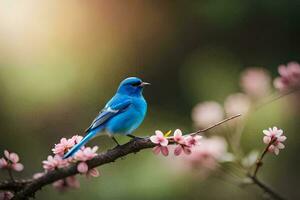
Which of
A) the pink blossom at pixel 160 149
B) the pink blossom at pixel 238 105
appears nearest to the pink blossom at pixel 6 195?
the pink blossom at pixel 160 149

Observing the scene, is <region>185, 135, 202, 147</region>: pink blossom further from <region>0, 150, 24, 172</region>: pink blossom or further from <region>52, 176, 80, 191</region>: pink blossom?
<region>0, 150, 24, 172</region>: pink blossom

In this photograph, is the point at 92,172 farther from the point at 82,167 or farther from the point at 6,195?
the point at 6,195

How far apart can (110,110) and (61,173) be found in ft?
1.98

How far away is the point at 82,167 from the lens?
4.43 ft

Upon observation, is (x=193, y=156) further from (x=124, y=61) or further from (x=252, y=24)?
(x=252, y=24)

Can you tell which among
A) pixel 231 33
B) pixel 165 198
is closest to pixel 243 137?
pixel 165 198

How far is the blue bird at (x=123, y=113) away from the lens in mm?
1854

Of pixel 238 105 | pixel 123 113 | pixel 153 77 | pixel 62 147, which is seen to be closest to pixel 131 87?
pixel 123 113

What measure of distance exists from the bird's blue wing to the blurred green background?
123 centimetres

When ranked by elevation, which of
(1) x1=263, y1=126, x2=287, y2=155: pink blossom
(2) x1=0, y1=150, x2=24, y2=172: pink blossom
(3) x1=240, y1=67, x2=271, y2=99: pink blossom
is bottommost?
(1) x1=263, y1=126, x2=287, y2=155: pink blossom

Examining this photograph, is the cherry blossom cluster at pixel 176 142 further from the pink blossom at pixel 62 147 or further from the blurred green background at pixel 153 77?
the blurred green background at pixel 153 77

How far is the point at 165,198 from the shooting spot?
337 centimetres

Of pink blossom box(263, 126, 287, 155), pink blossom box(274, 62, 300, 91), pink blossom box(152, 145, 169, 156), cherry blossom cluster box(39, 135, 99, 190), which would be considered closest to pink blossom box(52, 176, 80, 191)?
cherry blossom cluster box(39, 135, 99, 190)

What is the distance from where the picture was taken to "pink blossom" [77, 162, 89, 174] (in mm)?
1342
